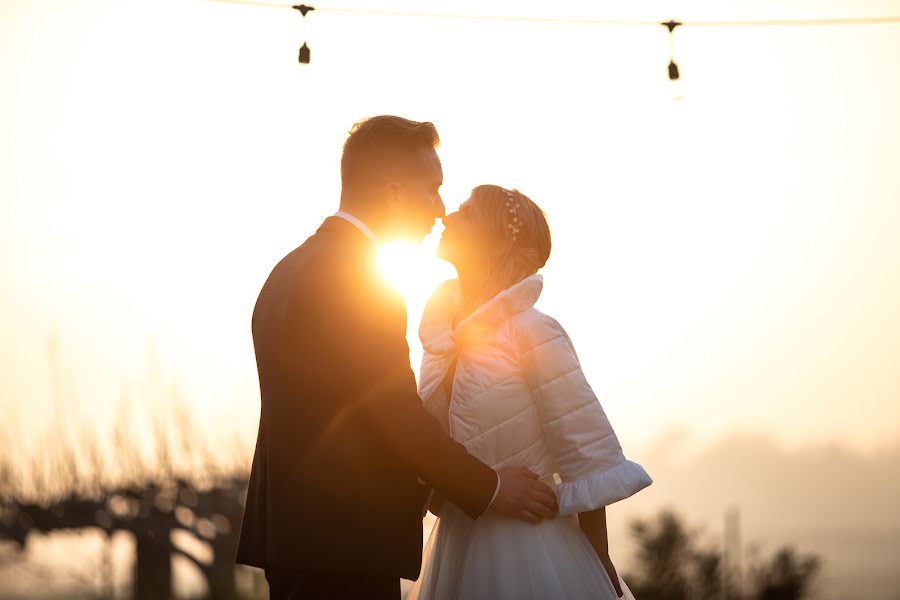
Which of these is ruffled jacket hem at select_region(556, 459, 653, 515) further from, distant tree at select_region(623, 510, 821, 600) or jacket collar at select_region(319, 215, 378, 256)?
distant tree at select_region(623, 510, 821, 600)

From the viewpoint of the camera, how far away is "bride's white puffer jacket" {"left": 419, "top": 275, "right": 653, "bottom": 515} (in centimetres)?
428

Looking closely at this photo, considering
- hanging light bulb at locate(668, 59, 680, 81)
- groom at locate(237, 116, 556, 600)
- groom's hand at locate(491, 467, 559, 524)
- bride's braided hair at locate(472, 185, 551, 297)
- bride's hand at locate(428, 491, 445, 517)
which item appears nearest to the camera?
groom at locate(237, 116, 556, 600)

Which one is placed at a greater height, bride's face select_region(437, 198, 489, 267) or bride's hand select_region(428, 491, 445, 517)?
bride's face select_region(437, 198, 489, 267)

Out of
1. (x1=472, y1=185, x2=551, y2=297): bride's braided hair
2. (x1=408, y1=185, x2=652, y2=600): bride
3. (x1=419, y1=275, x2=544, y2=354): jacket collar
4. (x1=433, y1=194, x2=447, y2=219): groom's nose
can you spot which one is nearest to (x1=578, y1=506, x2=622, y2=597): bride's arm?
(x1=408, y1=185, x2=652, y2=600): bride

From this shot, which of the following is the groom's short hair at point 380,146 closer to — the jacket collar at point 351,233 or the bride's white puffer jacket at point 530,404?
the jacket collar at point 351,233

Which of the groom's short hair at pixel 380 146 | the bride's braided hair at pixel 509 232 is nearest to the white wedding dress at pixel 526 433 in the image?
the bride's braided hair at pixel 509 232

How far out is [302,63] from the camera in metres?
6.79

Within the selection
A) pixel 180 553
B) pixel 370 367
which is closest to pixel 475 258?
pixel 370 367

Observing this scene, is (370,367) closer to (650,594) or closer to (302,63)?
(302,63)

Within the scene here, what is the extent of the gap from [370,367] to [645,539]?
80.2 ft

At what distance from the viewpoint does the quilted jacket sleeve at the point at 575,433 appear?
4.26 meters

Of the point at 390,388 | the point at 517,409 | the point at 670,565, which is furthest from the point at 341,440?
the point at 670,565

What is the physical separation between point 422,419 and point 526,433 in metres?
0.46

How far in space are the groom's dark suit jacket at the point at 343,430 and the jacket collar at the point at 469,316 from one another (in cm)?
33
